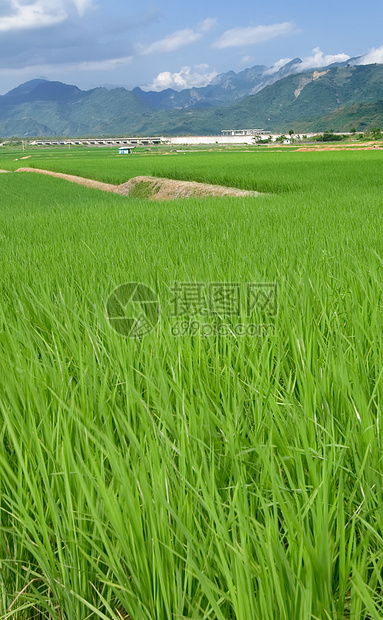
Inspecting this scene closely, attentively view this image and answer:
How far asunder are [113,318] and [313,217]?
3.48 meters

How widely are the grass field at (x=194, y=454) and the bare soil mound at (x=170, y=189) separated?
915cm

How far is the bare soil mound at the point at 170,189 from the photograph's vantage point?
12030mm

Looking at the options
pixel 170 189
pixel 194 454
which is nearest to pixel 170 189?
pixel 170 189

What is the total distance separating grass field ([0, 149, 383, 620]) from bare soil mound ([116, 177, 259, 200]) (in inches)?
360

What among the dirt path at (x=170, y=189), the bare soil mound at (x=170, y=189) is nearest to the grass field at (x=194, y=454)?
the dirt path at (x=170, y=189)

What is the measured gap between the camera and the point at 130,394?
1.15 m

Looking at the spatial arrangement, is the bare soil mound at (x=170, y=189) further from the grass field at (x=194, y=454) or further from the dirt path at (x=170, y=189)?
the grass field at (x=194, y=454)

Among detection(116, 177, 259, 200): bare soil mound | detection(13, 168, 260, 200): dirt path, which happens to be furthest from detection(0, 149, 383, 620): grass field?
detection(116, 177, 259, 200): bare soil mound

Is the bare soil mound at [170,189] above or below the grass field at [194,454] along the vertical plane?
above

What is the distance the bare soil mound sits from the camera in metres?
12.0

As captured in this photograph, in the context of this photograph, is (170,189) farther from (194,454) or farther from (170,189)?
(194,454)

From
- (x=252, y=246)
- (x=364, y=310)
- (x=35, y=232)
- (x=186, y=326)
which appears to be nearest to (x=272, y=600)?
(x=186, y=326)

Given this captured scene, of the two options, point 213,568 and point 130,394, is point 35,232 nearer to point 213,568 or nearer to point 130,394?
point 130,394

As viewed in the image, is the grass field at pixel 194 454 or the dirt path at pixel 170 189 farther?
the dirt path at pixel 170 189
